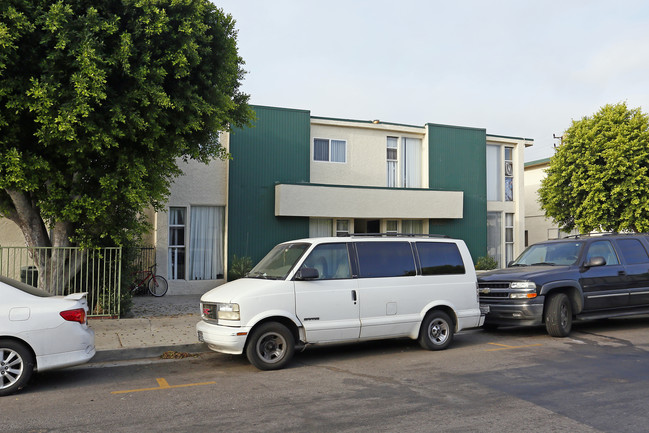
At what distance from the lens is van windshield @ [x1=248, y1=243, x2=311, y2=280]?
8.19 metres

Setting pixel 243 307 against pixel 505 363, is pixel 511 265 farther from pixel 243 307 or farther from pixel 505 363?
pixel 243 307

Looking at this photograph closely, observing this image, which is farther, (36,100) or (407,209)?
(407,209)

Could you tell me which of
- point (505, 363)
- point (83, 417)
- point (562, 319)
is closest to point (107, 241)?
point (83, 417)

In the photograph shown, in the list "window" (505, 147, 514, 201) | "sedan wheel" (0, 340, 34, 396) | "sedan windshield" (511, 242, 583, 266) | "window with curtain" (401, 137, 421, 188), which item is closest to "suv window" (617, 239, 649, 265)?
"sedan windshield" (511, 242, 583, 266)

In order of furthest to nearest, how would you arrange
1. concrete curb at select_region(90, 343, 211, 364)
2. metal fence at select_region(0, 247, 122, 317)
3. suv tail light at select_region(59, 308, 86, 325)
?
metal fence at select_region(0, 247, 122, 317) → concrete curb at select_region(90, 343, 211, 364) → suv tail light at select_region(59, 308, 86, 325)

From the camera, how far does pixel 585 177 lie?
19.9m

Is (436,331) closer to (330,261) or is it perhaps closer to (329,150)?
(330,261)

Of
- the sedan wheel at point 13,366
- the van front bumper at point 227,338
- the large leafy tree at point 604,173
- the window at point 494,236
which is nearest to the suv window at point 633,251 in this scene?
the large leafy tree at point 604,173

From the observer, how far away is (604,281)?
35.5 ft

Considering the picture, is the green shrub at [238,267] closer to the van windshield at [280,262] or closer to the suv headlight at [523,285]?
the van windshield at [280,262]

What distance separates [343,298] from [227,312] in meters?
1.77

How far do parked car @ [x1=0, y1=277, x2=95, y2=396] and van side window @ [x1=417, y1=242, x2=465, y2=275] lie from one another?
17.5ft

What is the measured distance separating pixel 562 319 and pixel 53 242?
1035 centimetres

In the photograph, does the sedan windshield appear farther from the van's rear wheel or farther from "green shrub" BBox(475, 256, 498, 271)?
"green shrub" BBox(475, 256, 498, 271)
